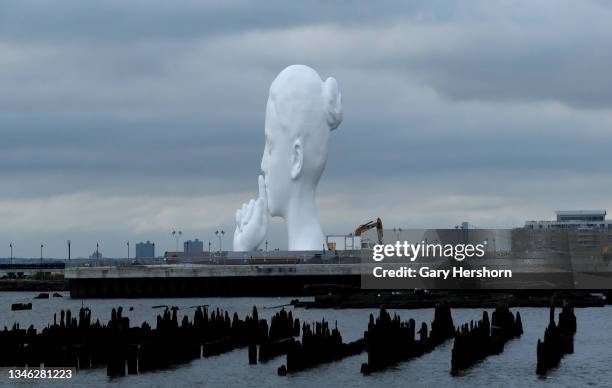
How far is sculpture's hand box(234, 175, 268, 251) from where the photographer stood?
8425cm

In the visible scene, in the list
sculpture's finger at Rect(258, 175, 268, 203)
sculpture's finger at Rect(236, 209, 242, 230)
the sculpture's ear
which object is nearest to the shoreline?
sculpture's finger at Rect(236, 209, 242, 230)

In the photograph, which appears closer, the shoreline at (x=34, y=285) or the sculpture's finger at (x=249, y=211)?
the sculpture's finger at (x=249, y=211)

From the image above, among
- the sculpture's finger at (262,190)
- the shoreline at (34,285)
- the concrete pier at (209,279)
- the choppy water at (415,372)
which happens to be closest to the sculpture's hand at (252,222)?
the sculpture's finger at (262,190)

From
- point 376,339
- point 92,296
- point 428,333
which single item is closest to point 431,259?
point 92,296

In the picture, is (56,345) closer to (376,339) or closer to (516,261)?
(376,339)

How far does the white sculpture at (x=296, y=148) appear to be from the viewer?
8050cm

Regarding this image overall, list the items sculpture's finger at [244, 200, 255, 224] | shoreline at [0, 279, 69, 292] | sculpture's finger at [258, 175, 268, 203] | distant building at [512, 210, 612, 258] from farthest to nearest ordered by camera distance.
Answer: distant building at [512, 210, 612, 258], shoreline at [0, 279, 69, 292], sculpture's finger at [244, 200, 255, 224], sculpture's finger at [258, 175, 268, 203]

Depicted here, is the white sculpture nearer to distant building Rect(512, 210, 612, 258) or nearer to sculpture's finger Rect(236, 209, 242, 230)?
sculpture's finger Rect(236, 209, 242, 230)

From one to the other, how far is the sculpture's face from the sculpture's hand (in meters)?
0.64

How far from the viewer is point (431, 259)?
87.3m

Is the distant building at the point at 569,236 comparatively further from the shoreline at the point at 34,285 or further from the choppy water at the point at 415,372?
the choppy water at the point at 415,372

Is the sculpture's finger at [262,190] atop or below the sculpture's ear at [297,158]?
below

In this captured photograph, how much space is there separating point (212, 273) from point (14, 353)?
43.0 m

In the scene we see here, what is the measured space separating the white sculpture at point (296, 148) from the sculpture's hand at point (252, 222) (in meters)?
0.06
